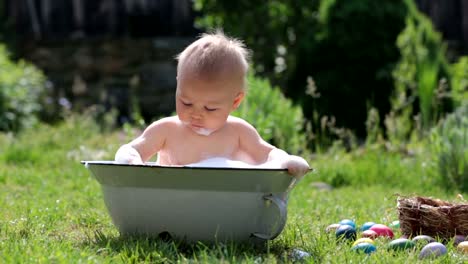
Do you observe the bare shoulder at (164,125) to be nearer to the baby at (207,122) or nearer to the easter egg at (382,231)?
the baby at (207,122)

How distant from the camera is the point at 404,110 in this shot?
264 inches

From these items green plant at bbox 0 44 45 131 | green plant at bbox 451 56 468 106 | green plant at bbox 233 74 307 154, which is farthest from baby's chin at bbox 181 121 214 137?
green plant at bbox 451 56 468 106

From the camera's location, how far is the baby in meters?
2.76

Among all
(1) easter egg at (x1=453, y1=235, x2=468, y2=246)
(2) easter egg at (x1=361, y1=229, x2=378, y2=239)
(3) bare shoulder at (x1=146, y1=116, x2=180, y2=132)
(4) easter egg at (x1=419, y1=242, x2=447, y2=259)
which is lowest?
(1) easter egg at (x1=453, y1=235, x2=468, y2=246)

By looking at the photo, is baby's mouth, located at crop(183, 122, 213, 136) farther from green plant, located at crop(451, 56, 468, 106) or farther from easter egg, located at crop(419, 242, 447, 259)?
green plant, located at crop(451, 56, 468, 106)

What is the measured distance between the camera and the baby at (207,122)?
2760 millimetres

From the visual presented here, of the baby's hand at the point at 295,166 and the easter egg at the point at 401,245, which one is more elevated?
the baby's hand at the point at 295,166

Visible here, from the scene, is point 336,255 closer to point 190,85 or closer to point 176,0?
→ point 190,85

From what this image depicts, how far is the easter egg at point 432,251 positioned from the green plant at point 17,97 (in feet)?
17.0

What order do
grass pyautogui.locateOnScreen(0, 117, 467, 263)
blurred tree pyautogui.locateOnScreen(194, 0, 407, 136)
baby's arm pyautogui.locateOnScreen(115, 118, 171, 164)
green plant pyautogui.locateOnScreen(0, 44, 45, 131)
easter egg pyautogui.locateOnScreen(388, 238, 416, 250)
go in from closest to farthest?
grass pyautogui.locateOnScreen(0, 117, 467, 263) → easter egg pyautogui.locateOnScreen(388, 238, 416, 250) → baby's arm pyautogui.locateOnScreen(115, 118, 171, 164) → blurred tree pyautogui.locateOnScreen(194, 0, 407, 136) → green plant pyautogui.locateOnScreen(0, 44, 45, 131)

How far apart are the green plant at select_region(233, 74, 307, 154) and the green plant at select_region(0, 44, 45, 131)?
2415mm

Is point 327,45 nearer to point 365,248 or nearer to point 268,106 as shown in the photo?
point 268,106

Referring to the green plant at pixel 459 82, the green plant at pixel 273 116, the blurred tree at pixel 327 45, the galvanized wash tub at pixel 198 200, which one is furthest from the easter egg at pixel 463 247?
the green plant at pixel 459 82

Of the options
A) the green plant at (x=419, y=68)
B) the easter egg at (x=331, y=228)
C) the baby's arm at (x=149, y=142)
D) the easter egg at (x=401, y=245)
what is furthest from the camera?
the green plant at (x=419, y=68)
